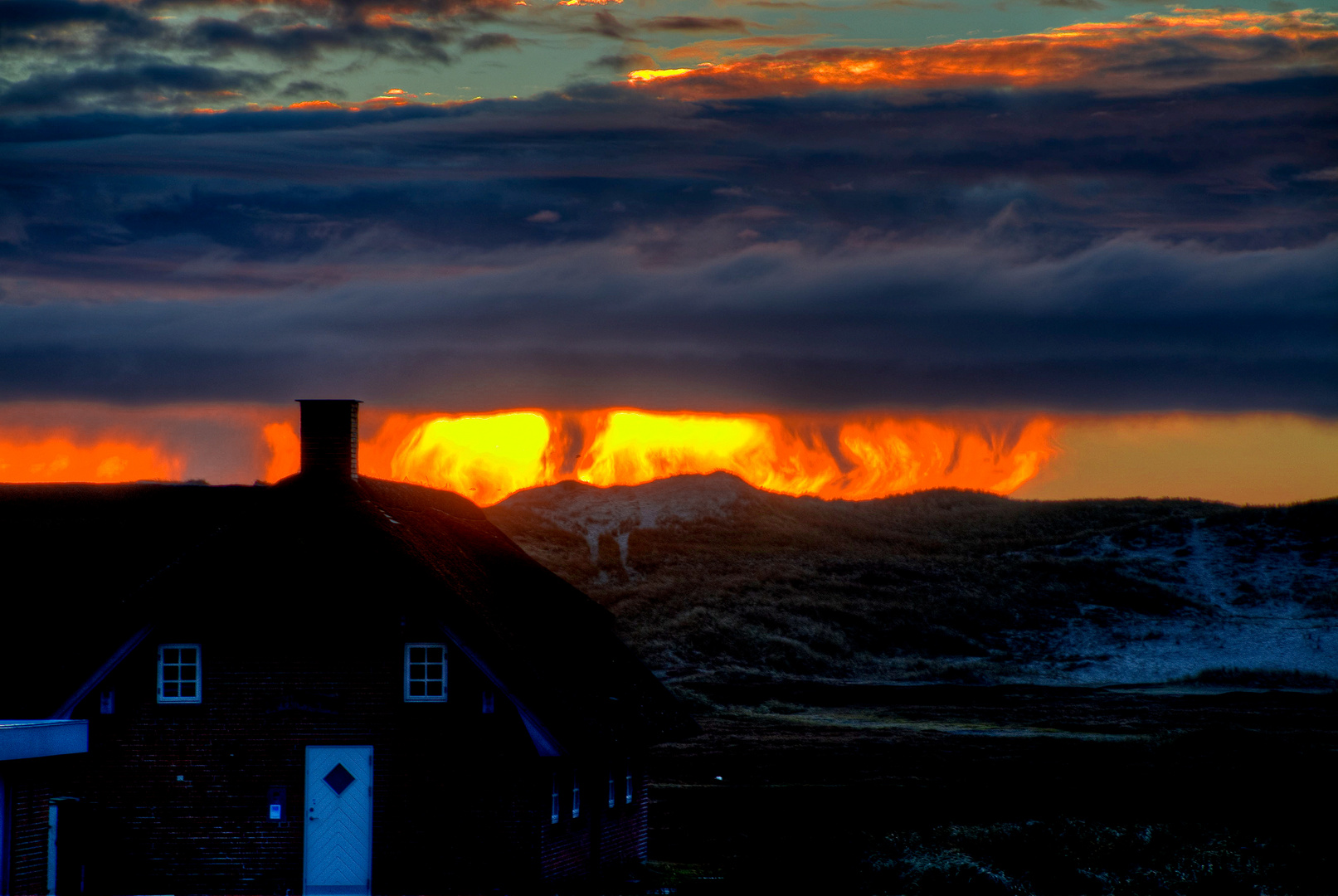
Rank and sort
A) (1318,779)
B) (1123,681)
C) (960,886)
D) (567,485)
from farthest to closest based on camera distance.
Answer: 1. (567,485)
2. (1123,681)
3. (1318,779)
4. (960,886)

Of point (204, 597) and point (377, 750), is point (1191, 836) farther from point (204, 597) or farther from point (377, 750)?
point (204, 597)

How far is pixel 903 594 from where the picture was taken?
4220 inches

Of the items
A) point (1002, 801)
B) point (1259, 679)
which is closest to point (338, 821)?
point (1002, 801)

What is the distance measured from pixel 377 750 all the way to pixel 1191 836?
1791cm

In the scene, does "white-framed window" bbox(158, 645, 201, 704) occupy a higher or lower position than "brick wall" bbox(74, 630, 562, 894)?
higher

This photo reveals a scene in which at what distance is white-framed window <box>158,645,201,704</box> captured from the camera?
2412cm

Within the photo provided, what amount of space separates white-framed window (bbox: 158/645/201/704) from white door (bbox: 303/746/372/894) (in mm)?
2332

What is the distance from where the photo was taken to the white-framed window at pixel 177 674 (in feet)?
79.2

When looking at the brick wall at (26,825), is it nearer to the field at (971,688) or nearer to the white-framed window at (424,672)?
the white-framed window at (424,672)

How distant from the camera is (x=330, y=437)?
27875 millimetres

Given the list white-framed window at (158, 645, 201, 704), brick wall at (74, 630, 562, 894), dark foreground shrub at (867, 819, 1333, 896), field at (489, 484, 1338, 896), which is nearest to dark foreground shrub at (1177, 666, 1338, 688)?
field at (489, 484, 1338, 896)

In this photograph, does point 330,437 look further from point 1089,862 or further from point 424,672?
point 1089,862

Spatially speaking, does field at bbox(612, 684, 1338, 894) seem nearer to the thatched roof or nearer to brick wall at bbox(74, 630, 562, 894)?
brick wall at bbox(74, 630, 562, 894)

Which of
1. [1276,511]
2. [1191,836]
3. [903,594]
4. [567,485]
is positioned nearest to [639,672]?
[1191,836]
